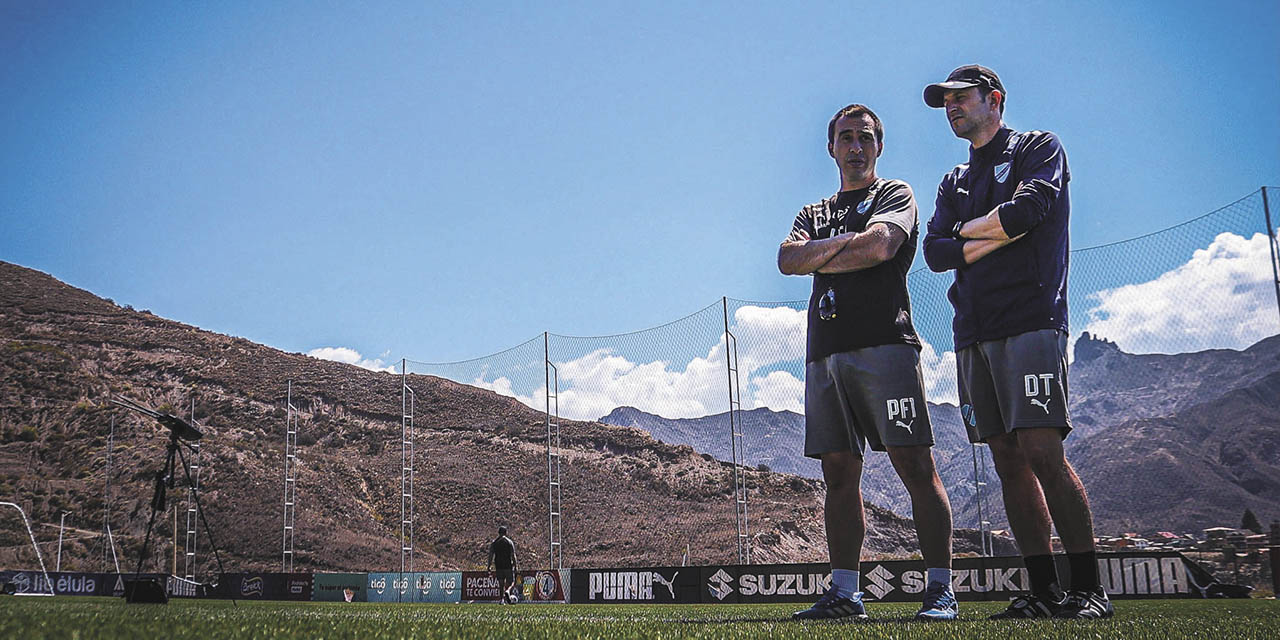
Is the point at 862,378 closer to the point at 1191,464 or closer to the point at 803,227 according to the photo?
the point at 803,227

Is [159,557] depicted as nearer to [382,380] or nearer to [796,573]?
[382,380]

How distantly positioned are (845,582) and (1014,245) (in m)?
1.38

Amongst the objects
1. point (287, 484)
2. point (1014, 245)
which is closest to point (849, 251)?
point (1014, 245)

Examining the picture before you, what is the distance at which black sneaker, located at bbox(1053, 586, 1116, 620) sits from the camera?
111 inches

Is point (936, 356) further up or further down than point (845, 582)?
further up

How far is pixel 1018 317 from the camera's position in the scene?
318 cm

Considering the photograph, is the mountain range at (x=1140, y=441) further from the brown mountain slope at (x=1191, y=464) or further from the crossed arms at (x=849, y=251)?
the crossed arms at (x=849, y=251)

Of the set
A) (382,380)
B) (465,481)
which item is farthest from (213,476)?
(465,481)

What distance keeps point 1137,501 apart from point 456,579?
1283 centimetres

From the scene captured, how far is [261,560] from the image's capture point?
31.7m

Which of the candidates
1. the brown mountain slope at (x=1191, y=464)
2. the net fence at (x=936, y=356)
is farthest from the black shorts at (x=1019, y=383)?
the brown mountain slope at (x=1191, y=464)

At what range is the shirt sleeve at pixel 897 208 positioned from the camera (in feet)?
11.4

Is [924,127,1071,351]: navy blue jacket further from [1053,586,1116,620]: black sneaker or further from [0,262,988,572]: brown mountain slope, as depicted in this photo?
[0,262,988,572]: brown mountain slope

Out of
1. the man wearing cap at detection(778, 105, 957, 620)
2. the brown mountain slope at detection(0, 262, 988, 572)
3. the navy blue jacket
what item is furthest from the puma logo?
the navy blue jacket
